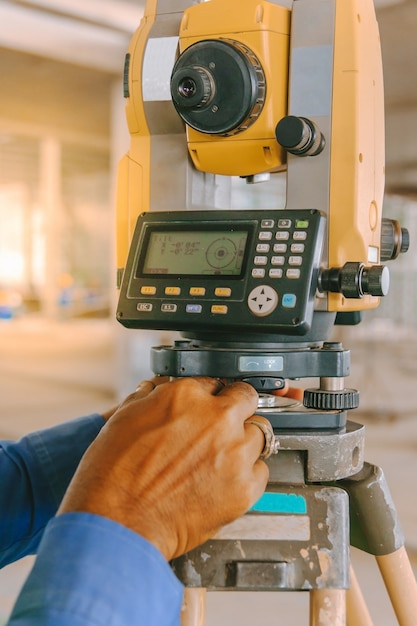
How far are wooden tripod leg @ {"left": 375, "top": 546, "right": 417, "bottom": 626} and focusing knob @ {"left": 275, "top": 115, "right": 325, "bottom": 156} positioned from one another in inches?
19.0

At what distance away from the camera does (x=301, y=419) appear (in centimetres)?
75

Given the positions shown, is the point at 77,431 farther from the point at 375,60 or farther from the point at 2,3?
the point at 2,3

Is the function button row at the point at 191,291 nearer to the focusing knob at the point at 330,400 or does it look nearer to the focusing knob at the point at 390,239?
the focusing knob at the point at 330,400

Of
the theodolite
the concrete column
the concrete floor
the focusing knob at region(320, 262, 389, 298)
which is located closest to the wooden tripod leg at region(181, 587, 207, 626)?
the theodolite

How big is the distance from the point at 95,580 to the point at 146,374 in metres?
5.01

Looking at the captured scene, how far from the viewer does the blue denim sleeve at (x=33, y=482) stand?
94 cm

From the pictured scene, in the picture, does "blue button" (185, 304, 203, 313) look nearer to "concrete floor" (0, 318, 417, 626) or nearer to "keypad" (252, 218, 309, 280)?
"keypad" (252, 218, 309, 280)

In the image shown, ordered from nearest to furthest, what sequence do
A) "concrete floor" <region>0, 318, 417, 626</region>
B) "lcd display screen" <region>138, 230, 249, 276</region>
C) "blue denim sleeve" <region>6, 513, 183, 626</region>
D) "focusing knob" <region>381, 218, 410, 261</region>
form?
"blue denim sleeve" <region>6, 513, 183, 626</region>
"lcd display screen" <region>138, 230, 249, 276</region>
"focusing knob" <region>381, 218, 410, 261</region>
"concrete floor" <region>0, 318, 417, 626</region>

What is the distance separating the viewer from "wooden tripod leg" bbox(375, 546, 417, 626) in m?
0.84

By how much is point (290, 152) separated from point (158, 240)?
184 mm

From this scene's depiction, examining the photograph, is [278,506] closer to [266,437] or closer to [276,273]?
[266,437]

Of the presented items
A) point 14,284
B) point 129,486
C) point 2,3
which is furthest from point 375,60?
point 14,284

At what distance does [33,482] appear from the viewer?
3.12 ft

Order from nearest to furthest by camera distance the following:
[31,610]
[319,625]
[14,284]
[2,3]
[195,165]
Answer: [31,610] < [319,625] < [195,165] < [2,3] < [14,284]
